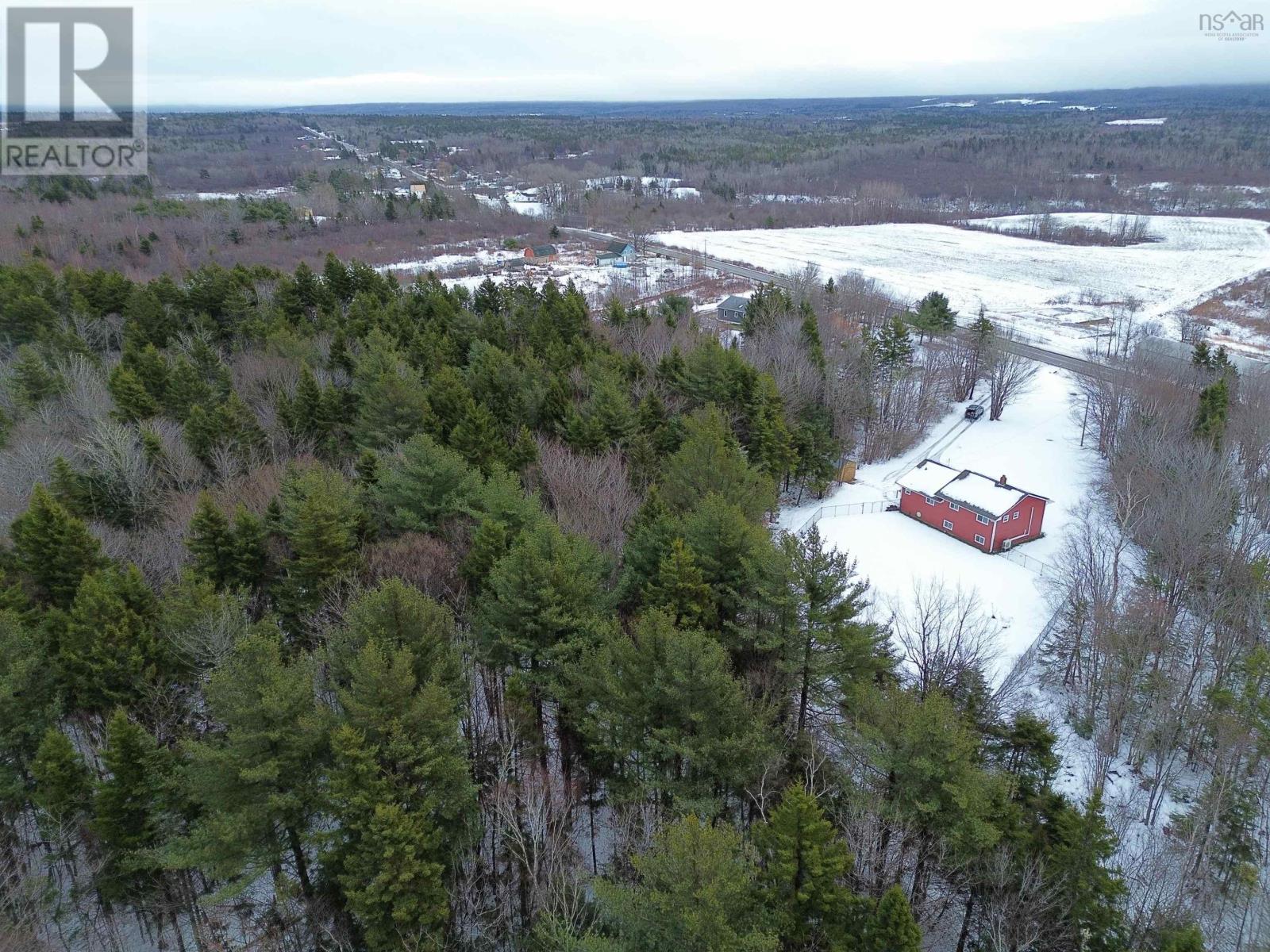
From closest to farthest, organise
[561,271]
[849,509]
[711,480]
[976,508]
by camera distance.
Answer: [711,480] → [976,508] → [849,509] → [561,271]

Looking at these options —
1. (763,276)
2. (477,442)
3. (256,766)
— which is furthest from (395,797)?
(763,276)

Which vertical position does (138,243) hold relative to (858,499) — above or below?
above

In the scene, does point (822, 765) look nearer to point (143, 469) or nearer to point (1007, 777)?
point (1007, 777)

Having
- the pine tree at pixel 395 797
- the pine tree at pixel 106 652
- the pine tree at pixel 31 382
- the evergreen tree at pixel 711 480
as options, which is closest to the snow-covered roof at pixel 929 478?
the evergreen tree at pixel 711 480

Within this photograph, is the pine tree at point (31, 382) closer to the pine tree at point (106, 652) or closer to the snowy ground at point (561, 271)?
the pine tree at point (106, 652)

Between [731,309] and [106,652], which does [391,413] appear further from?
[731,309]

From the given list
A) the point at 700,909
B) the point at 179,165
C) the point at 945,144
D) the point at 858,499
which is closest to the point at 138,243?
the point at 858,499
